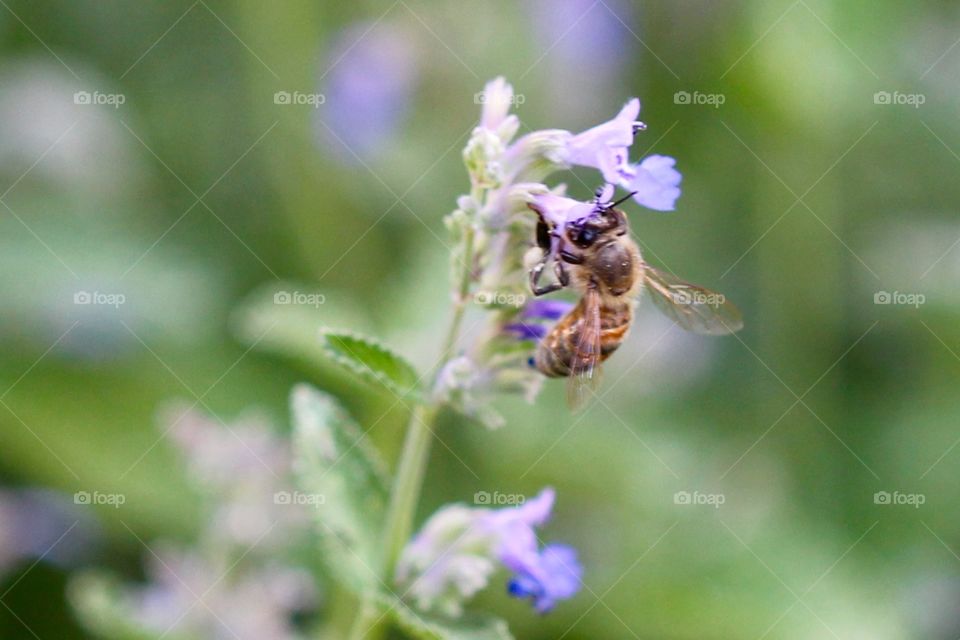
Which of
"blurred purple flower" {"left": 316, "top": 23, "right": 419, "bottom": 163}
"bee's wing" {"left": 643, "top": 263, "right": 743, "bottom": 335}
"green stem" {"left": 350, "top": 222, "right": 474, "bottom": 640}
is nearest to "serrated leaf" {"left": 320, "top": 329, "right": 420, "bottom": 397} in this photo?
"green stem" {"left": 350, "top": 222, "right": 474, "bottom": 640}

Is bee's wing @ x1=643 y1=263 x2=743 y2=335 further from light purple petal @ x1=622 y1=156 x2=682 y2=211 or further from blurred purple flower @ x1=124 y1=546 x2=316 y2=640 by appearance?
blurred purple flower @ x1=124 y1=546 x2=316 y2=640

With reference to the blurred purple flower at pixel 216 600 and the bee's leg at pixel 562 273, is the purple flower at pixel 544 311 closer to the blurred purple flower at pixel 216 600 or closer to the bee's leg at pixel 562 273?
the bee's leg at pixel 562 273

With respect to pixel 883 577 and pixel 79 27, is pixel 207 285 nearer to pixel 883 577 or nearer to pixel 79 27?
pixel 79 27

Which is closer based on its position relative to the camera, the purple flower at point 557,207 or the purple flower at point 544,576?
the purple flower at point 557,207

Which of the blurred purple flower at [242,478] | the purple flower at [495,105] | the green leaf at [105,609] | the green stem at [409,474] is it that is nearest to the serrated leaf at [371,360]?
the green stem at [409,474]

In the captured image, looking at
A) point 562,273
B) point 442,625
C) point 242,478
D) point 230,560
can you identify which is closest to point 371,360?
point 562,273

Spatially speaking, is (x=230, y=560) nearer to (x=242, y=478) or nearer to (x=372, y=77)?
(x=242, y=478)

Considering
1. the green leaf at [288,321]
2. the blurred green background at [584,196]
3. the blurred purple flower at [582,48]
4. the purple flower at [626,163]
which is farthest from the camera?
the blurred purple flower at [582,48]

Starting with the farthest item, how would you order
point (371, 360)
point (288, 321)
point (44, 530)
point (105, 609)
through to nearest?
point (44, 530)
point (288, 321)
point (105, 609)
point (371, 360)
